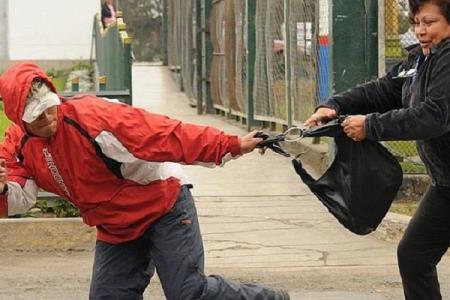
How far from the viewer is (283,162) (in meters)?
12.4

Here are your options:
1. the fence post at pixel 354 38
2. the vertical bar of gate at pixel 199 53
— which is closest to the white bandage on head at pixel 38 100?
the fence post at pixel 354 38

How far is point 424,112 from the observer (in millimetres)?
4777

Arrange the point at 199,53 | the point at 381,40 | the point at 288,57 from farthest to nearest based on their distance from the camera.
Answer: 1. the point at 199,53
2. the point at 288,57
3. the point at 381,40

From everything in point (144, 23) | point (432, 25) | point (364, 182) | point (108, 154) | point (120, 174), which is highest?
point (144, 23)

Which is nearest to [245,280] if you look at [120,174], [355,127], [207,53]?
[120,174]

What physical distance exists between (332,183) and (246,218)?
4183 mm

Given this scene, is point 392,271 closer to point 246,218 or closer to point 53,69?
point 246,218

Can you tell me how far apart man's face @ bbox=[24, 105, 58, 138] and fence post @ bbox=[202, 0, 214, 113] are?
1346cm

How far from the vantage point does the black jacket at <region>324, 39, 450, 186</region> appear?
15.6 ft

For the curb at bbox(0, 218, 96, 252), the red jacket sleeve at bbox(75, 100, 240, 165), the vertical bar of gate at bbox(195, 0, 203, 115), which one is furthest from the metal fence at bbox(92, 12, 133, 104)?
the red jacket sleeve at bbox(75, 100, 240, 165)

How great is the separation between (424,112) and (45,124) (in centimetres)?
171

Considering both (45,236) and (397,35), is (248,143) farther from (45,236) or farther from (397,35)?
(397,35)

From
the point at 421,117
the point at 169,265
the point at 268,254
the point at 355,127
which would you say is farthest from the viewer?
the point at 268,254

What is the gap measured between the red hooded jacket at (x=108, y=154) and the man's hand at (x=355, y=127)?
1.75ft
